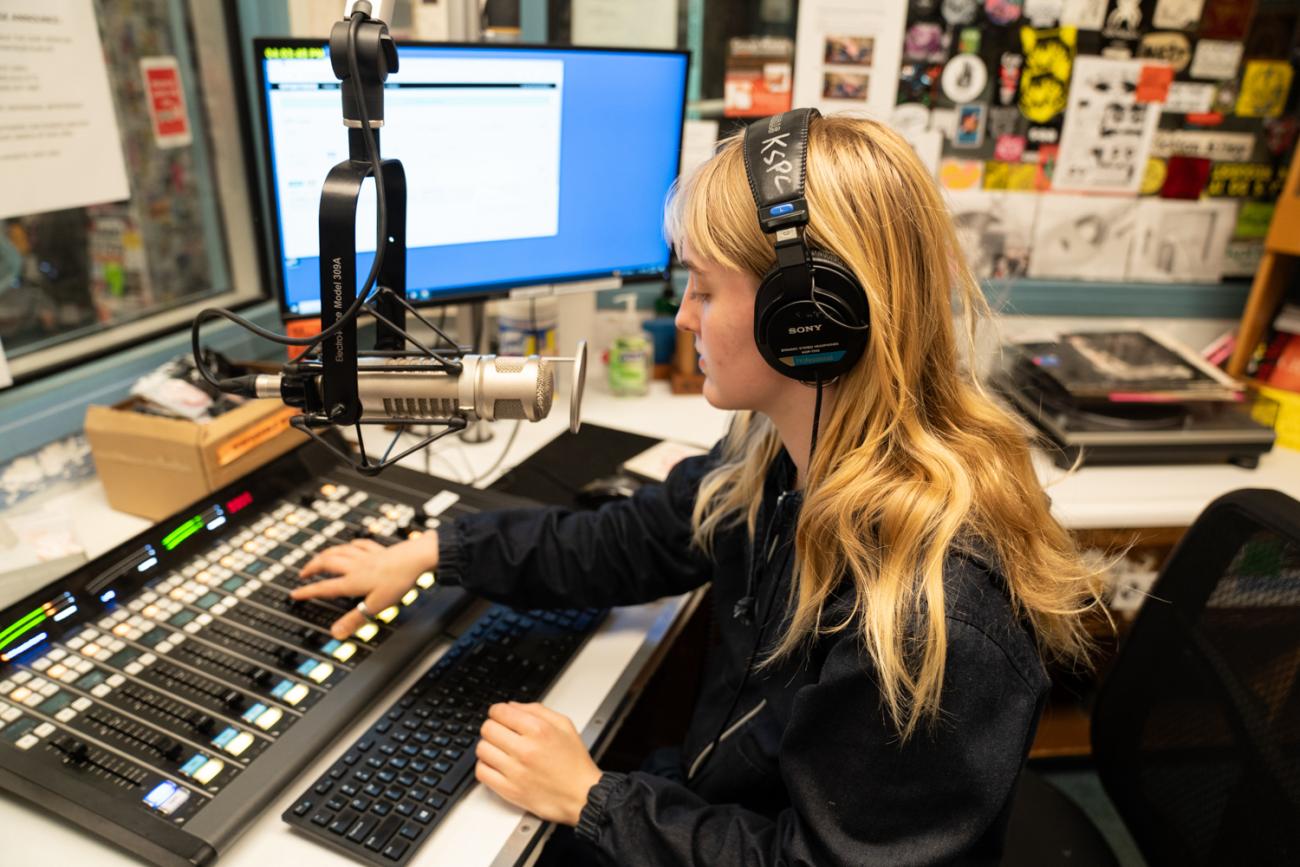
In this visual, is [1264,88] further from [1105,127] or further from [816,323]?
[816,323]

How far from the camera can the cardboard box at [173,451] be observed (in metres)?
1.04

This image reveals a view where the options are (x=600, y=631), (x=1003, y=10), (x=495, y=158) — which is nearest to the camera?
(x=600, y=631)

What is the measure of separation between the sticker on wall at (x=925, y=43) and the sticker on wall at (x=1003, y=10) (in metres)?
0.08

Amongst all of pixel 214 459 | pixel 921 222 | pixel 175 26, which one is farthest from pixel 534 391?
pixel 175 26

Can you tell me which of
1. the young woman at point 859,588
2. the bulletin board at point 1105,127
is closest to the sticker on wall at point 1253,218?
the bulletin board at point 1105,127

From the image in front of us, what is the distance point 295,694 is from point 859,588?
19.0 inches

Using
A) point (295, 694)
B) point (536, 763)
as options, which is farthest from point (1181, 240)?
point (295, 694)

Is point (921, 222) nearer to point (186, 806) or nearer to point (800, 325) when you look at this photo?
point (800, 325)

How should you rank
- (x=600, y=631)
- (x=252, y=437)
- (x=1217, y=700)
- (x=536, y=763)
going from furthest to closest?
(x=252, y=437)
(x=600, y=631)
(x=1217, y=700)
(x=536, y=763)

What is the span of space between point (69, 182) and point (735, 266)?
915mm

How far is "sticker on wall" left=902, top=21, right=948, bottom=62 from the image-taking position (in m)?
1.60

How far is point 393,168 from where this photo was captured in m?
0.68

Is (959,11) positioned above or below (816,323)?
above

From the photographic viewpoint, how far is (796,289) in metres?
0.68
